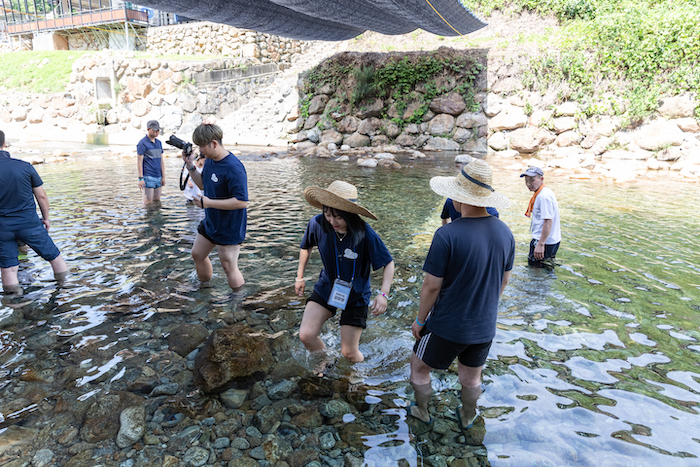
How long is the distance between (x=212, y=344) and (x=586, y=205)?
9.16 metres

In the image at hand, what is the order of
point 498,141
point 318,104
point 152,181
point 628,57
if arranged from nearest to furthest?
point 152,181 → point 628,57 → point 498,141 → point 318,104

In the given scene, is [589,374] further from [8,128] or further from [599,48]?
[8,128]

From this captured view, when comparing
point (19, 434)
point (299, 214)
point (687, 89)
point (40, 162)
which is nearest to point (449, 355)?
point (19, 434)

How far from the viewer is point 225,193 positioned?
463 cm

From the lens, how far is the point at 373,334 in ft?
14.6

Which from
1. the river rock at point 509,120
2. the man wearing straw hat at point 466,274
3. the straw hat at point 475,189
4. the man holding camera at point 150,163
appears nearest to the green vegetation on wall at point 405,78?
the river rock at point 509,120

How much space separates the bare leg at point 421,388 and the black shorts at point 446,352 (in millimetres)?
155

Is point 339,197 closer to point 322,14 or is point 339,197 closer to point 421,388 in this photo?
point 421,388

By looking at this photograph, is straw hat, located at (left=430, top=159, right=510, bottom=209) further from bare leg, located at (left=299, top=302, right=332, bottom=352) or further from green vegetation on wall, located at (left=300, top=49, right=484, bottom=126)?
green vegetation on wall, located at (left=300, top=49, right=484, bottom=126)

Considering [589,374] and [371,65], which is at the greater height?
[371,65]

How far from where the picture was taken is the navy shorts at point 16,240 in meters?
4.73

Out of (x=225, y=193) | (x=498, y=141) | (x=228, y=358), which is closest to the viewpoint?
(x=228, y=358)

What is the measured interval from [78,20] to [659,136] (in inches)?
1475

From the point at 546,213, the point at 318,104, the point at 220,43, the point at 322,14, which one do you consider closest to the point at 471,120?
the point at 318,104
